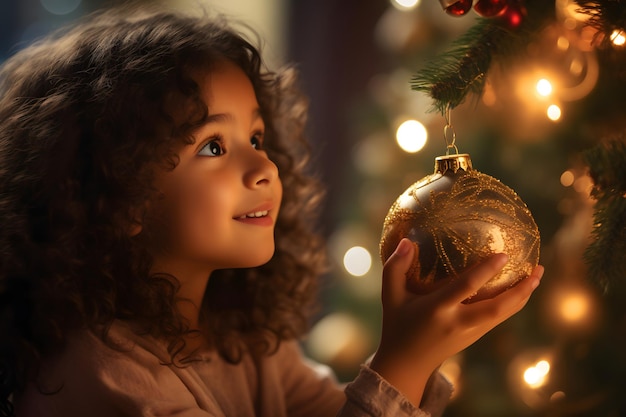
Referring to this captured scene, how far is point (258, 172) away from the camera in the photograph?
3.07 feet

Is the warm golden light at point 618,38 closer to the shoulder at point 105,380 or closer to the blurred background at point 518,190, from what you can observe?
the blurred background at point 518,190

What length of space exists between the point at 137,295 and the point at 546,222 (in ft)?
2.30

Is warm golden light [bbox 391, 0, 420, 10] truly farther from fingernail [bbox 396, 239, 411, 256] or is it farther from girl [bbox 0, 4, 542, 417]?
fingernail [bbox 396, 239, 411, 256]

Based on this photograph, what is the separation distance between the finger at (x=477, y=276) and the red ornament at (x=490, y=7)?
27cm

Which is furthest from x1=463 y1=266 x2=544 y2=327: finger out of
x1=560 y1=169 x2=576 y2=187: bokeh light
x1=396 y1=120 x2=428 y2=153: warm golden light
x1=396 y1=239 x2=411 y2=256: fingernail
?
x1=396 y1=120 x2=428 y2=153: warm golden light

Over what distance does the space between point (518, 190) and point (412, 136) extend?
0.79 ft

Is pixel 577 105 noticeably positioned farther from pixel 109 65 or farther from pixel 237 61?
pixel 109 65

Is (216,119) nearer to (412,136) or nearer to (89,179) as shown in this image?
(89,179)

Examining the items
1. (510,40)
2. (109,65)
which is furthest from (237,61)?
(510,40)

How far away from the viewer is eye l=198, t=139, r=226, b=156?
94 centimetres

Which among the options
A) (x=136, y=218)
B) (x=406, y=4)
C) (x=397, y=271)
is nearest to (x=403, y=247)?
(x=397, y=271)

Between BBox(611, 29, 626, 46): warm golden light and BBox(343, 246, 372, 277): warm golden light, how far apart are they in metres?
0.86

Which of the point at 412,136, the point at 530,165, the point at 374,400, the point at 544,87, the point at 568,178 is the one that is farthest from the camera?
the point at 412,136

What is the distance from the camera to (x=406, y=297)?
2.52 ft
